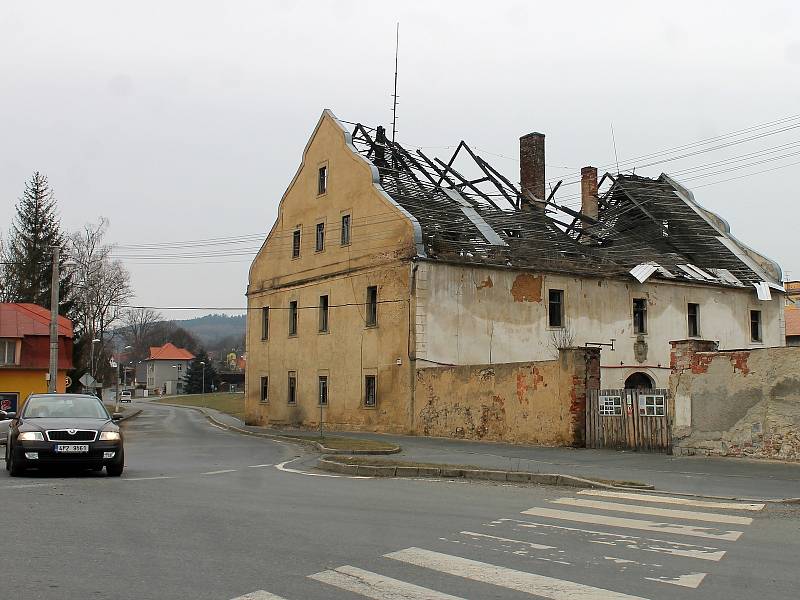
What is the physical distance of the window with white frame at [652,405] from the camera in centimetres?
1920

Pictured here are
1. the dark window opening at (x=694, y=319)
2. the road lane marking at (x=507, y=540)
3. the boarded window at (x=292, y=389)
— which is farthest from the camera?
the boarded window at (x=292, y=389)

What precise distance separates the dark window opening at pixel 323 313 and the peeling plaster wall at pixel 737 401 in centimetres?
2131

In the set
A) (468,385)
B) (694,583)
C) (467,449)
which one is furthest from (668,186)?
(694,583)

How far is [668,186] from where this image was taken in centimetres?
4556

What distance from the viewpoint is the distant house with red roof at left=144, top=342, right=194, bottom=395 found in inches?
5664

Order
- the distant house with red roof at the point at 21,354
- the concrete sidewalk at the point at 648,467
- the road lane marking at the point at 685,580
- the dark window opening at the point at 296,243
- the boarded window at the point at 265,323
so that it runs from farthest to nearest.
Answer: the distant house with red roof at the point at 21,354
the boarded window at the point at 265,323
the dark window opening at the point at 296,243
the concrete sidewalk at the point at 648,467
the road lane marking at the point at 685,580

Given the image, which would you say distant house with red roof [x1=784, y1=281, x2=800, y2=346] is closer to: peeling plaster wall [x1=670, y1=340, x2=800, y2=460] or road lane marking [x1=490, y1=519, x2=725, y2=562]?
peeling plaster wall [x1=670, y1=340, x2=800, y2=460]

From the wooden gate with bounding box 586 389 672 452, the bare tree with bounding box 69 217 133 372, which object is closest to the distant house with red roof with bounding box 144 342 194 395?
the bare tree with bounding box 69 217 133 372

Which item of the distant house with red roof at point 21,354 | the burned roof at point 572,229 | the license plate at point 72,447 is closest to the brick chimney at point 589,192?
the burned roof at point 572,229

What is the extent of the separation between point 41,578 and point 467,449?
16527mm

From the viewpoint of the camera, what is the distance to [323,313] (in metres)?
38.0

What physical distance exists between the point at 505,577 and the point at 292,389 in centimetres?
3425

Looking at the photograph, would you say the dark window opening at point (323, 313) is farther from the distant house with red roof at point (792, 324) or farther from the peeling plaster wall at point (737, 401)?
the distant house with red roof at point (792, 324)

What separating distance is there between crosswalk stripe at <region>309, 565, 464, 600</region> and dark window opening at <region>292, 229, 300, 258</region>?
114 ft
